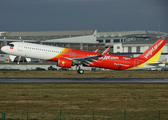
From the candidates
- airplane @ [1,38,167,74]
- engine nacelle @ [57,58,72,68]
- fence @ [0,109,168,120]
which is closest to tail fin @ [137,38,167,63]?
airplane @ [1,38,167,74]

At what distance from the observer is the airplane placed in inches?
1778

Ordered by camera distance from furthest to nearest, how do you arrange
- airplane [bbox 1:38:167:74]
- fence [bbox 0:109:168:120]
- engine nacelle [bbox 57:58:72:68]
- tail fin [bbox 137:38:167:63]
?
tail fin [bbox 137:38:167:63]
airplane [bbox 1:38:167:74]
engine nacelle [bbox 57:58:72:68]
fence [bbox 0:109:168:120]

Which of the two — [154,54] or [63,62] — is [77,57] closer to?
[63,62]

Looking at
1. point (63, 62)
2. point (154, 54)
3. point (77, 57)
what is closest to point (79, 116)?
point (63, 62)

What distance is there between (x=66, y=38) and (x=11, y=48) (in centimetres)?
7687

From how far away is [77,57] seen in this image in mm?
46812

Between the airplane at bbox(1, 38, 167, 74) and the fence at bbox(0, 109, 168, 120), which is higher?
the airplane at bbox(1, 38, 167, 74)

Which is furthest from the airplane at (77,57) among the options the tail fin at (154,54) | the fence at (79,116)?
the fence at (79,116)

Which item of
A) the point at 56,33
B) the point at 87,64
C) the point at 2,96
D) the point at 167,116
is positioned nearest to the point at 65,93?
the point at 2,96

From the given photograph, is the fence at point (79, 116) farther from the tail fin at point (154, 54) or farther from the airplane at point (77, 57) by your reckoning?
the tail fin at point (154, 54)

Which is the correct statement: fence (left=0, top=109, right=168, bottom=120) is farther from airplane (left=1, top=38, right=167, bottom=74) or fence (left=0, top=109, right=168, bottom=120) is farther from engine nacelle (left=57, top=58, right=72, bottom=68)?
airplane (left=1, top=38, right=167, bottom=74)

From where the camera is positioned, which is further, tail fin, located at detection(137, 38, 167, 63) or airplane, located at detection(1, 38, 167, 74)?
tail fin, located at detection(137, 38, 167, 63)

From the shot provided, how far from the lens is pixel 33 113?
58.7 ft

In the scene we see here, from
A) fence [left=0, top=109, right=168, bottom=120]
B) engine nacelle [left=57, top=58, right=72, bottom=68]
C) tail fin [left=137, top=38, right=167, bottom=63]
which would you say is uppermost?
tail fin [left=137, top=38, right=167, bottom=63]
